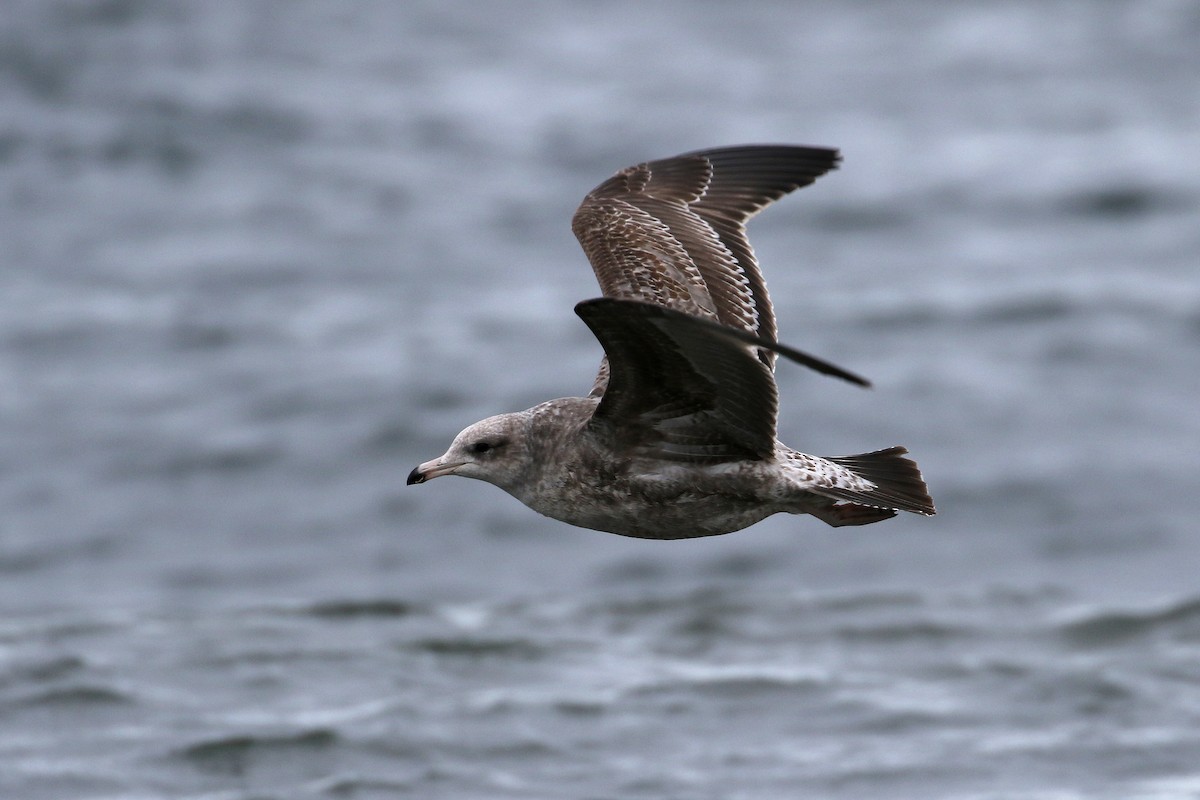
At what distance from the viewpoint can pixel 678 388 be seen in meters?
6.71

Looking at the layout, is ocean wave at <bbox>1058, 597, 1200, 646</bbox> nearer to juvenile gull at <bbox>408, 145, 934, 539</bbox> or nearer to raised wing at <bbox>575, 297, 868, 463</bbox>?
juvenile gull at <bbox>408, 145, 934, 539</bbox>

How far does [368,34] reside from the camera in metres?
27.4

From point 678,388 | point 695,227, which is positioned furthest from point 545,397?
point 678,388

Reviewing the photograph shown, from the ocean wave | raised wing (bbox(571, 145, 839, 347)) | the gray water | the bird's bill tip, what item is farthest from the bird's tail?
the ocean wave

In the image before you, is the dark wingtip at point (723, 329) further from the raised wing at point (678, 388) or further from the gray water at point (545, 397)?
the gray water at point (545, 397)

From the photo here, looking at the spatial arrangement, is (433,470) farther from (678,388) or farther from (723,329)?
(723,329)

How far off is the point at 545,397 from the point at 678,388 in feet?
39.9

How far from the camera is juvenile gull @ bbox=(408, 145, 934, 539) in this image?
6.50 meters

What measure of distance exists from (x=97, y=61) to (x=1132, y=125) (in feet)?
42.7

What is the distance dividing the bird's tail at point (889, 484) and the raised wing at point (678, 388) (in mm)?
385

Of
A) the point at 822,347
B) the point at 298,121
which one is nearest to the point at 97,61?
the point at 298,121

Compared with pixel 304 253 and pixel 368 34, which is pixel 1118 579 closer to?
pixel 304 253

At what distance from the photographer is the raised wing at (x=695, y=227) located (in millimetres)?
7883

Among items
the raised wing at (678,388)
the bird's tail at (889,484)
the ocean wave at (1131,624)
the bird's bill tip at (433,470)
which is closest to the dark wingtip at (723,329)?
the raised wing at (678,388)
